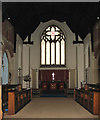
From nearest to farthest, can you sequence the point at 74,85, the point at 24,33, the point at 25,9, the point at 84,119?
the point at 84,119
the point at 25,9
the point at 24,33
the point at 74,85

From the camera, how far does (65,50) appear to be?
61.0 feet

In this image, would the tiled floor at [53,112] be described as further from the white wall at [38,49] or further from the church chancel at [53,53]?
the white wall at [38,49]

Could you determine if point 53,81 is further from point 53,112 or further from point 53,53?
point 53,112

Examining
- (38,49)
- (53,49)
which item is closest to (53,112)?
(38,49)

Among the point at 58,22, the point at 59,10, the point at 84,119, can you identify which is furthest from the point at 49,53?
the point at 84,119

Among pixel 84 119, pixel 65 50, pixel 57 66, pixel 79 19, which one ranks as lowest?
pixel 84 119

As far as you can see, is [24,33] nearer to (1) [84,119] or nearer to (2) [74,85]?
(2) [74,85]

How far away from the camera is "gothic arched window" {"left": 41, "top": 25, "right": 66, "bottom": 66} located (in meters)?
18.7

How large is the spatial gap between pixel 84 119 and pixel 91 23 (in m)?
7.95

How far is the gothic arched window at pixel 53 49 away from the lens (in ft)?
61.3

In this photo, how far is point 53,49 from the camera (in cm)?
1870

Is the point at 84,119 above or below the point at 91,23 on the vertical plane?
below

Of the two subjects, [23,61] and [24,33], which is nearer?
[24,33]

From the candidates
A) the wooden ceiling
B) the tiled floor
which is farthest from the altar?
the tiled floor
